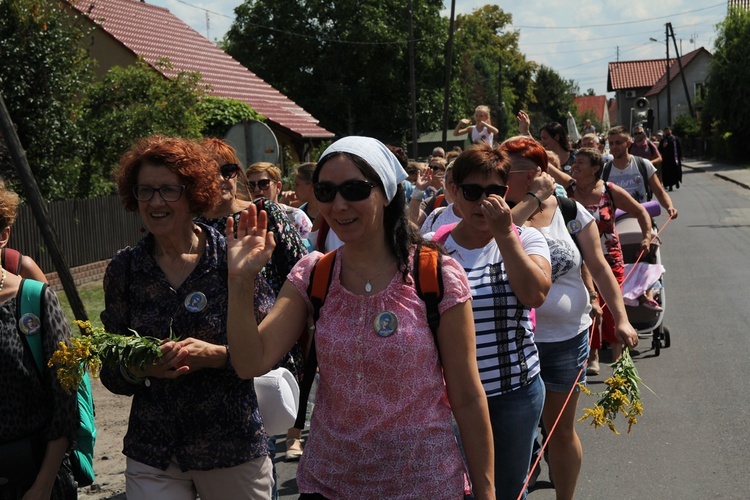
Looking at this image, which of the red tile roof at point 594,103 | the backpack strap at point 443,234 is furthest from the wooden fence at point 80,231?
the red tile roof at point 594,103

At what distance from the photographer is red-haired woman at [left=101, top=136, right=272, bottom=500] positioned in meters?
3.50

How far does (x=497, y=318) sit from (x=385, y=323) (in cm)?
112

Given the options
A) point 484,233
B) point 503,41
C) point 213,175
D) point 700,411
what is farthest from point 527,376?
point 503,41

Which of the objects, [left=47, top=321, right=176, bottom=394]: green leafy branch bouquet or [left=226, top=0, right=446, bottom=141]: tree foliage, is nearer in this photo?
[left=47, top=321, right=176, bottom=394]: green leafy branch bouquet

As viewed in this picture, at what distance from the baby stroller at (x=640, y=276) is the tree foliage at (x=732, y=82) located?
1667 inches

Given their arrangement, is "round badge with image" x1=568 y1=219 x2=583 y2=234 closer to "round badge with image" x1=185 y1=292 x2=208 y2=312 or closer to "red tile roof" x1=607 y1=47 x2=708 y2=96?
"round badge with image" x1=185 y1=292 x2=208 y2=312

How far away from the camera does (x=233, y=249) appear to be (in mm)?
2842

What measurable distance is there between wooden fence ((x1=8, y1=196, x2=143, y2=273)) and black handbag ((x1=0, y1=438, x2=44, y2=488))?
36.8 ft

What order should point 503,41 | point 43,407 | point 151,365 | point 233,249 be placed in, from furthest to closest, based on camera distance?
point 503,41, point 43,407, point 151,365, point 233,249

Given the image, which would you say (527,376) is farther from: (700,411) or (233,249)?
(700,411)

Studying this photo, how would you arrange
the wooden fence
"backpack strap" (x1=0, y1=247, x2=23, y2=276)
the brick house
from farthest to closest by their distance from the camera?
the brick house, the wooden fence, "backpack strap" (x1=0, y1=247, x2=23, y2=276)

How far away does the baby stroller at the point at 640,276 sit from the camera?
30.4 ft

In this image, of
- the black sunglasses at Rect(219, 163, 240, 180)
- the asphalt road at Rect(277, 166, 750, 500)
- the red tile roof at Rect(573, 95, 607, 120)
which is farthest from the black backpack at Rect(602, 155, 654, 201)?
the red tile roof at Rect(573, 95, 607, 120)

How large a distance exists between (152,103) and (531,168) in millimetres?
13560
